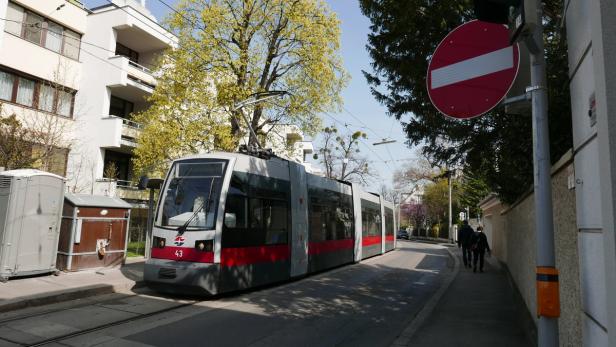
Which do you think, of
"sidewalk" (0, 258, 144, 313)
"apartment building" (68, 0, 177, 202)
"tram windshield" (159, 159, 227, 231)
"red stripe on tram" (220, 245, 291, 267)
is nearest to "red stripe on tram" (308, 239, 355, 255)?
"red stripe on tram" (220, 245, 291, 267)

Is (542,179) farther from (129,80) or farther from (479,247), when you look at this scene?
(129,80)

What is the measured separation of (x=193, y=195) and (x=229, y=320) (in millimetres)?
3207

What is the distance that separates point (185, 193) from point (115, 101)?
20118 mm

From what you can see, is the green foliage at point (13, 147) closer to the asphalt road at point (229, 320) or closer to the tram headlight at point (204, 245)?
the asphalt road at point (229, 320)

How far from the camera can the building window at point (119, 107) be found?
2712 cm

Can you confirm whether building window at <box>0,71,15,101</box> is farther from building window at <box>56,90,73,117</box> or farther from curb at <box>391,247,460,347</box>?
curb at <box>391,247,460,347</box>

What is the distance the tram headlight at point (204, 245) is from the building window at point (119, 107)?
790 inches

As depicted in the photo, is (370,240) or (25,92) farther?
(370,240)

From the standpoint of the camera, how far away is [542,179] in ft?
9.11

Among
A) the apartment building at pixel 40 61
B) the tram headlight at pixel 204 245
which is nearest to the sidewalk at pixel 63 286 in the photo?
the tram headlight at pixel 204 245

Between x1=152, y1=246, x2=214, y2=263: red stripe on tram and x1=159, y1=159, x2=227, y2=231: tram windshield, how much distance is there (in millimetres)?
476

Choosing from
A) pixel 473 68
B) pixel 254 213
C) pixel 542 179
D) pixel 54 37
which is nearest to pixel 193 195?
pixel 254 213

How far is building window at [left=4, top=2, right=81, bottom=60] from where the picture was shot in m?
20.8

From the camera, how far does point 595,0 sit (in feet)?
8.91
